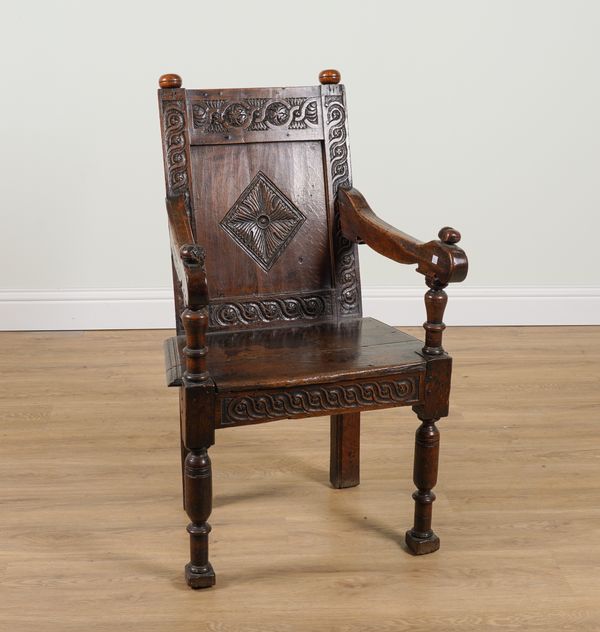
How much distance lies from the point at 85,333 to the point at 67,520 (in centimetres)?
170

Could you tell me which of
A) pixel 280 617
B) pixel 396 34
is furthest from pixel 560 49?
pixel 280 617

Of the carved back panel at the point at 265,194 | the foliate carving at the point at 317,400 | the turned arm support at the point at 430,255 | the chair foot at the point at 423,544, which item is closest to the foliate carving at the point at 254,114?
the carved back panel at the point at 265,194

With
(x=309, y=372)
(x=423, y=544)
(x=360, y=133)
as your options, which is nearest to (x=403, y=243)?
(x=309, y=372)

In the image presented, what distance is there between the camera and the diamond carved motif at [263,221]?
7.43ft

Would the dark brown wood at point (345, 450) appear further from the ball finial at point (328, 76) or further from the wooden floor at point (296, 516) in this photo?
the ball finial at point (328, 76)

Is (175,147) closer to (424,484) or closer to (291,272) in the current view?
(291,272)

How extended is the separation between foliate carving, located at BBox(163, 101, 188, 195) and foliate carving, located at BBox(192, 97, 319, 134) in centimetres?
4

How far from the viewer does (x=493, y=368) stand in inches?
132

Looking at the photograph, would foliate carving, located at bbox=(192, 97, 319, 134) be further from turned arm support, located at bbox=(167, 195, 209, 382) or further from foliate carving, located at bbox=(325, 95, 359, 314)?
turned arm support, located at bbox=(167, 195, 209, 382)

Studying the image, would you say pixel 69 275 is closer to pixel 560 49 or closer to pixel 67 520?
pixel 67 520

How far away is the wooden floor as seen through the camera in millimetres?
1857

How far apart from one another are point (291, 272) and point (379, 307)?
5.54ft

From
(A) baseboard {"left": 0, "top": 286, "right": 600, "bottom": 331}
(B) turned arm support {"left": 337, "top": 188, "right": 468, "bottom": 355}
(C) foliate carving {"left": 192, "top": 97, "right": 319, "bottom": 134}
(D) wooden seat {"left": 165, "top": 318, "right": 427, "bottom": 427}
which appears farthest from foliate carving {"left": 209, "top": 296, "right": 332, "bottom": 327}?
(A) baseboard {"left": 0, "top": 286, "right": 600, "bottom": 331}

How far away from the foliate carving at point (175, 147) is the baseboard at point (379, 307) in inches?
66.5
